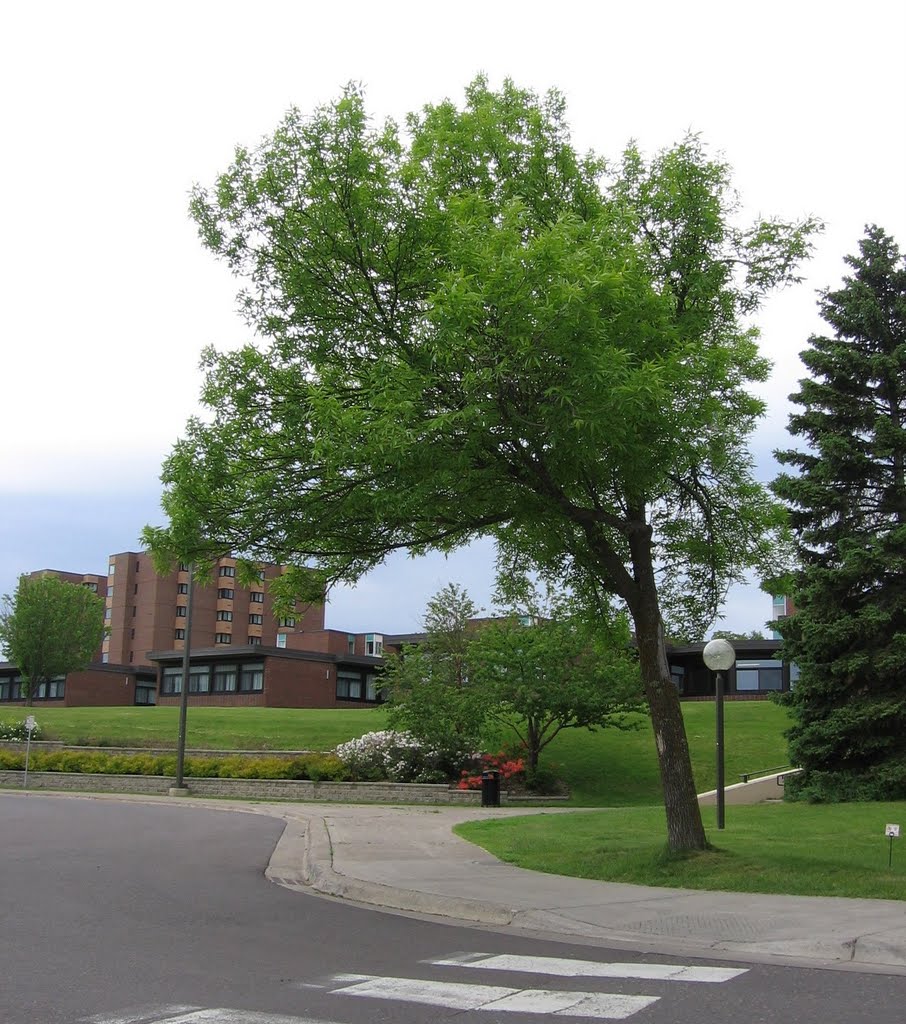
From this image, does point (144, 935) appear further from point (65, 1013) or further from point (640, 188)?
point (640, 188)

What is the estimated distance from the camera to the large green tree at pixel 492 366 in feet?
32.7

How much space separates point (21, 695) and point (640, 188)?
3240 inches

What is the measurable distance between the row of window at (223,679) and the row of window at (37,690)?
14.1m

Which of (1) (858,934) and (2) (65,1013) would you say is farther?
(1) (858,934)

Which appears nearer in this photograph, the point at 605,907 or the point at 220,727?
the point at 605,907

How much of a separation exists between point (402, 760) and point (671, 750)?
20368 mm

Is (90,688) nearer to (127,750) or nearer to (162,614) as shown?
(162,614)

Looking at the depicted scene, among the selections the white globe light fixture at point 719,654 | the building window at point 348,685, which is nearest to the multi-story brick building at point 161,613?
the building window at point 348,685

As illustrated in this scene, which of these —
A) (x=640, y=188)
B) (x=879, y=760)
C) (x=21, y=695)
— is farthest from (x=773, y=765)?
(x=21, y=695)

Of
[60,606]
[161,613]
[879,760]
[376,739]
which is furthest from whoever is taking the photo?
[161,613]

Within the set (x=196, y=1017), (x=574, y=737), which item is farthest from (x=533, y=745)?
(x=196, y=1017)

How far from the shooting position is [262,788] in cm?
3266

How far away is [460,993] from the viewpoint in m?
6.45

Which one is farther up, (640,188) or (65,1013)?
(640,188)
